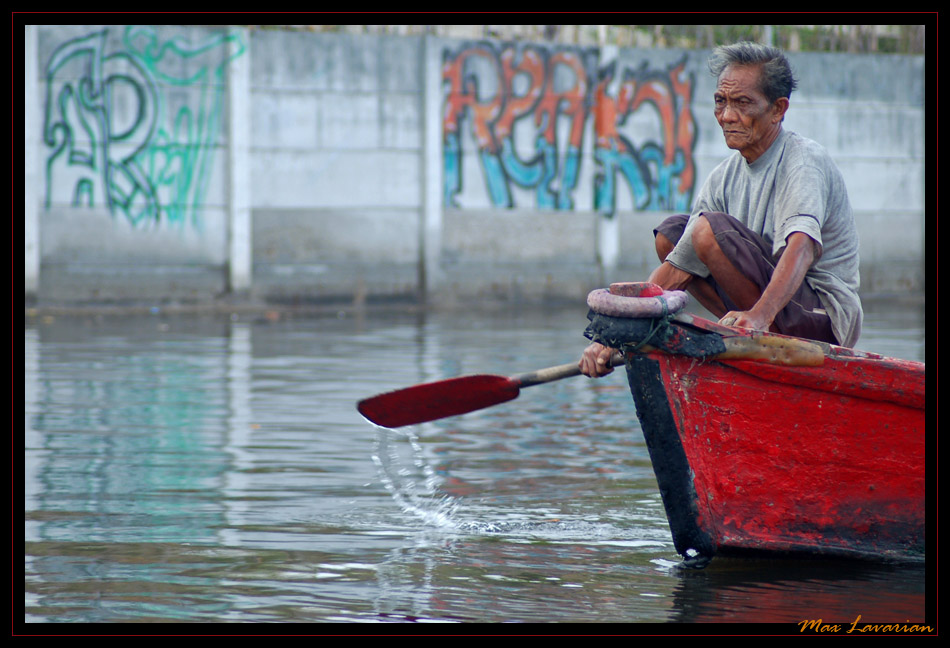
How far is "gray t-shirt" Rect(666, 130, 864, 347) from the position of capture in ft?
14.6

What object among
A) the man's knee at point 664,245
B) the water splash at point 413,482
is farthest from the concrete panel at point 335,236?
the man's knee at point 664,245

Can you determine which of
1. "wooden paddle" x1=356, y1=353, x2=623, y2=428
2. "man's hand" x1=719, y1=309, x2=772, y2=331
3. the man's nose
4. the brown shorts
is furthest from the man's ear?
"wooden paddle" x1=356, y1=353, x2=623, y2=428

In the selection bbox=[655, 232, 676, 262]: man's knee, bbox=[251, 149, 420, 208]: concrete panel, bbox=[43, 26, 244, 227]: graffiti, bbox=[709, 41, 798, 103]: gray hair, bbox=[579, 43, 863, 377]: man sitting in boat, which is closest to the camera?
bbox=[579, 43, 863, 377]: man sitting in boat

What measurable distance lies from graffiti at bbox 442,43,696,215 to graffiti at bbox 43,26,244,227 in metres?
2.61

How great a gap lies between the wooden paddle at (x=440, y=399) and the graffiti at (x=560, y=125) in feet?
33.3

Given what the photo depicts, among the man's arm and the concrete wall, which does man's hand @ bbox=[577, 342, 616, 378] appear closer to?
the man's arm

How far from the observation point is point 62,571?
13.8ft

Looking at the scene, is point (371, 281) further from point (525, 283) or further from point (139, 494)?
point (139, 494)

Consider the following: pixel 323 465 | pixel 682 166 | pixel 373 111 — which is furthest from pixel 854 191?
pixel 323 465
